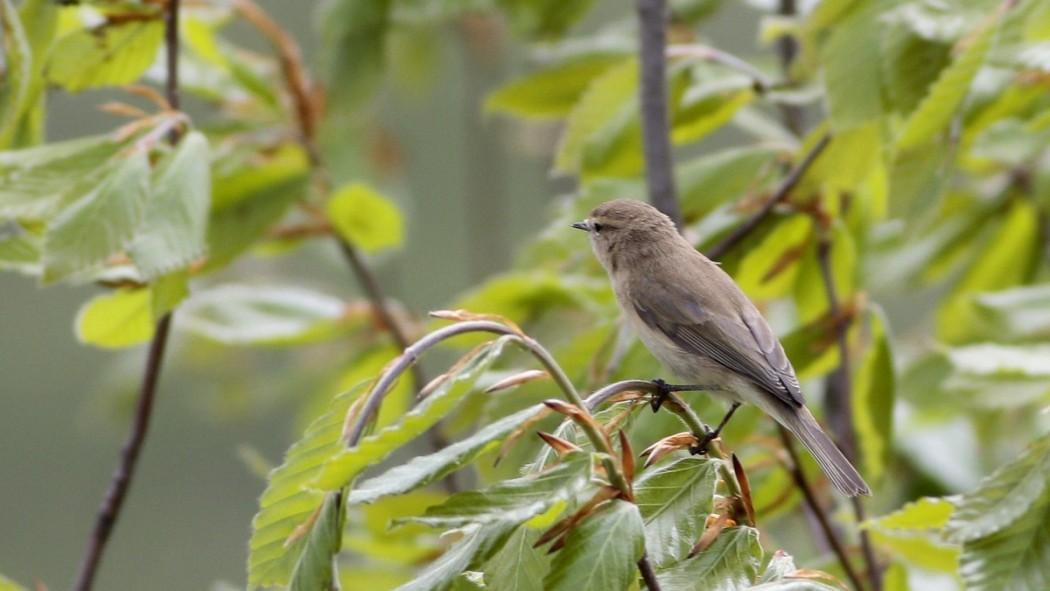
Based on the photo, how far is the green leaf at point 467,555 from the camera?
1265 millimetres

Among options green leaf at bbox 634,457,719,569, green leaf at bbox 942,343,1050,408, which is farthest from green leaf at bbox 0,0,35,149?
green leaf at bbox 942,343,1050,408

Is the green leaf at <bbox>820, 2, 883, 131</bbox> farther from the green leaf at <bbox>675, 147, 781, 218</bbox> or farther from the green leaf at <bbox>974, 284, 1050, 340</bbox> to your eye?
the green leaf at <bbox>974, 284, 1050, 340</bbox>

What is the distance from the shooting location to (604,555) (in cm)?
127

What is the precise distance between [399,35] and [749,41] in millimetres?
3377

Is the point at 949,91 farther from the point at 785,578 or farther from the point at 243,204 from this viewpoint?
the point at 243,204

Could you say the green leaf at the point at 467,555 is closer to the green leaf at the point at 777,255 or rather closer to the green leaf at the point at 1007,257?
the green leaf at the point at 777,255

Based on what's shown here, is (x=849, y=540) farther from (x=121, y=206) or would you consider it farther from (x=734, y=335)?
(x=121, y=206)

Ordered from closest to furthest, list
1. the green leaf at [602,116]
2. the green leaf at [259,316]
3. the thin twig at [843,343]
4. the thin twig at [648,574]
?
the thin twig at [648,574] → the thin twig at [843,343] → the green leaf at [602,116] → the green leaf at [259,316]

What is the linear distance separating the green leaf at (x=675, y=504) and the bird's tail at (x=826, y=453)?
628mm

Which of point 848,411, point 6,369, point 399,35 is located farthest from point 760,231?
point 6,369

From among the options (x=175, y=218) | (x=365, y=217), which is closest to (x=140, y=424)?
(x=175, y=218)

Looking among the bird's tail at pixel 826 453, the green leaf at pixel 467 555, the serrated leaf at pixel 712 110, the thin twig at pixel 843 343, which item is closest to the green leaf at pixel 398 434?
the green leaf at pixel 467 555

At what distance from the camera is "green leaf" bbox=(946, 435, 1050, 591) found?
1599 mm

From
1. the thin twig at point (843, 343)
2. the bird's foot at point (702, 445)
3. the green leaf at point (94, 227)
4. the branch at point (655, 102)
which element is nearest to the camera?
the bird's foot at point (702, 445)
